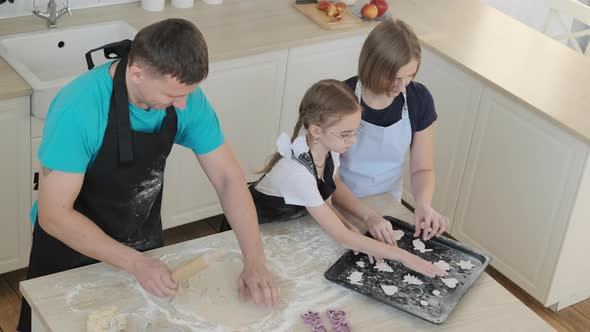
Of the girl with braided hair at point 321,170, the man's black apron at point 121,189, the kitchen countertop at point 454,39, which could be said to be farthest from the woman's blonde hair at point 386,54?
the kitchen countertop at point 454,39

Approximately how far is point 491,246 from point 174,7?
1676 mm

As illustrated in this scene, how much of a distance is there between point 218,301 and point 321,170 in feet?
1.65

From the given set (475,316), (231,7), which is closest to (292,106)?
(231,7)

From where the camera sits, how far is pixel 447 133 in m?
3.85

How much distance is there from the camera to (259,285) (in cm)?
215

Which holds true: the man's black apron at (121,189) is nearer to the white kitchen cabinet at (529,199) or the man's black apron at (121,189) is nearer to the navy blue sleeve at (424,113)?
the navy blue sleeve at (424,113)

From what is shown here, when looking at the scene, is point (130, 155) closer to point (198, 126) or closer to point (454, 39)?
point (198, 126)

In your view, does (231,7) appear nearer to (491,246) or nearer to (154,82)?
(491,246)

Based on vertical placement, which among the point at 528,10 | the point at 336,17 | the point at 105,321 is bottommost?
the point at 528,10


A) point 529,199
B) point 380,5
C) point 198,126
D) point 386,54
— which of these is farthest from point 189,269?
point 380,5

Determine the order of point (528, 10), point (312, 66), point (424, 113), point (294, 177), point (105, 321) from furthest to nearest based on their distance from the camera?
point (528, 10), point (312, 66), point (424, 113), point (294, 177), point (105, 321)

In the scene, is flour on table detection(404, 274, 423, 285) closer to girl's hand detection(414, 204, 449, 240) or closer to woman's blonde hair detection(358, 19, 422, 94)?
girl's hand detection(414, 204, 449, 240)

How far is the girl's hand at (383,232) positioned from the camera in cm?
239

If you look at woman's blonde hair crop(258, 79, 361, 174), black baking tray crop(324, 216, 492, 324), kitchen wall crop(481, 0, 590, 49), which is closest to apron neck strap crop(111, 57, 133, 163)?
woman's blonde hair crop(258, 79, 361, 174)
